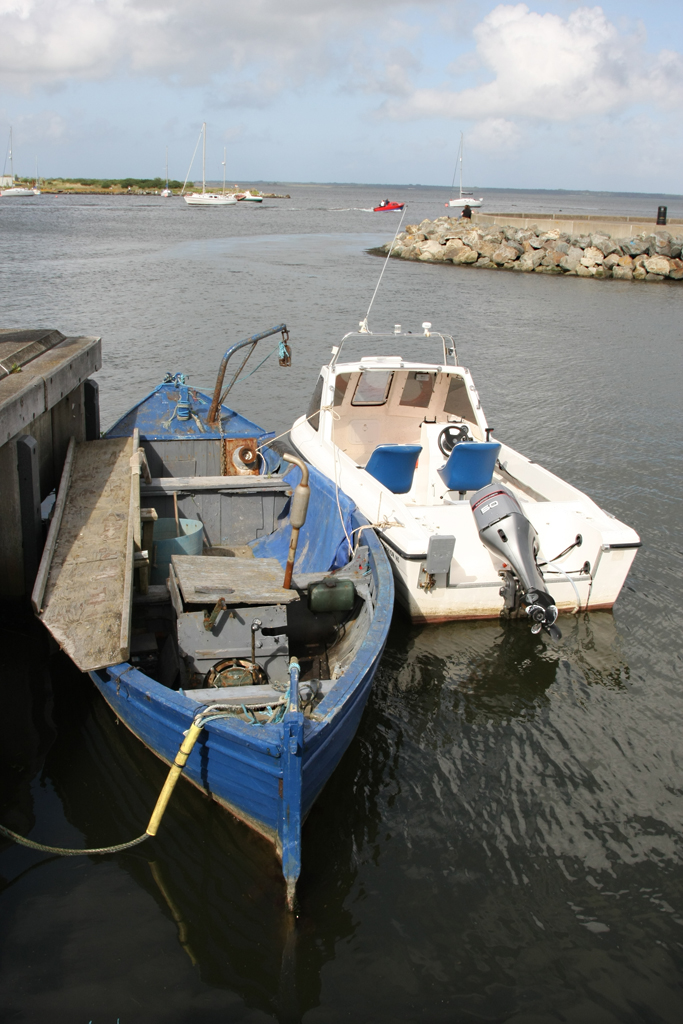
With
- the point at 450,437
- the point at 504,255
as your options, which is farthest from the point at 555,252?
the point at 450,437

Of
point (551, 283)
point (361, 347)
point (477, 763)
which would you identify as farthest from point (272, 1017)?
point (551, 283)

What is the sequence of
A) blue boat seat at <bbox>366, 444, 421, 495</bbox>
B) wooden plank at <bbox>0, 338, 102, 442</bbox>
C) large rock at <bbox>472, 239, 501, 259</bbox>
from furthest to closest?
1. large rock at <bbox>472, 239, 501, 259</bbox>
2. blue boat seat at <bbox>366, 444, 421, 495</bbox>
3. wooden plank at <bbox>0, 338, 102, 442</bbox>

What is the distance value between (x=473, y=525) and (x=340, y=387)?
3.54 metres

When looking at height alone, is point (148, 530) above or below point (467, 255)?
below

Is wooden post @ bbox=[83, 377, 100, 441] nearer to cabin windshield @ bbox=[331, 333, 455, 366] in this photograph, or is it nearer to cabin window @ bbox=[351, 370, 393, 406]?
cabin window @ bbox=[351, 370, 393, 406]

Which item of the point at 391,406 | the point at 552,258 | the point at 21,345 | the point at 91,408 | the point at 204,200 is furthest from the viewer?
the point at 204,200

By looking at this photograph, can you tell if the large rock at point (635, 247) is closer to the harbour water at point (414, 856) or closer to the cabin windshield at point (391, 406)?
the harbour water at point (414, 856)

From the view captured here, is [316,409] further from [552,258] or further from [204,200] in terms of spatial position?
[204,200]

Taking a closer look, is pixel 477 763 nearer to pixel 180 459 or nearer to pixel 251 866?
pixel 251 866

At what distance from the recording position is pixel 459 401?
1075cm

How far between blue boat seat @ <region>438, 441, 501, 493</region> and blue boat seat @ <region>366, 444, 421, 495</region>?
0.43 m

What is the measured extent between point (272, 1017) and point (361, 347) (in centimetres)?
2088

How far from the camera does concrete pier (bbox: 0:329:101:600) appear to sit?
7.39m

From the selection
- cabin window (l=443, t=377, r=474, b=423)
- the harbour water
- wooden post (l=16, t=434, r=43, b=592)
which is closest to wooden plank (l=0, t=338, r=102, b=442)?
wooden post (l=16, t=434, r=43, b=592)
